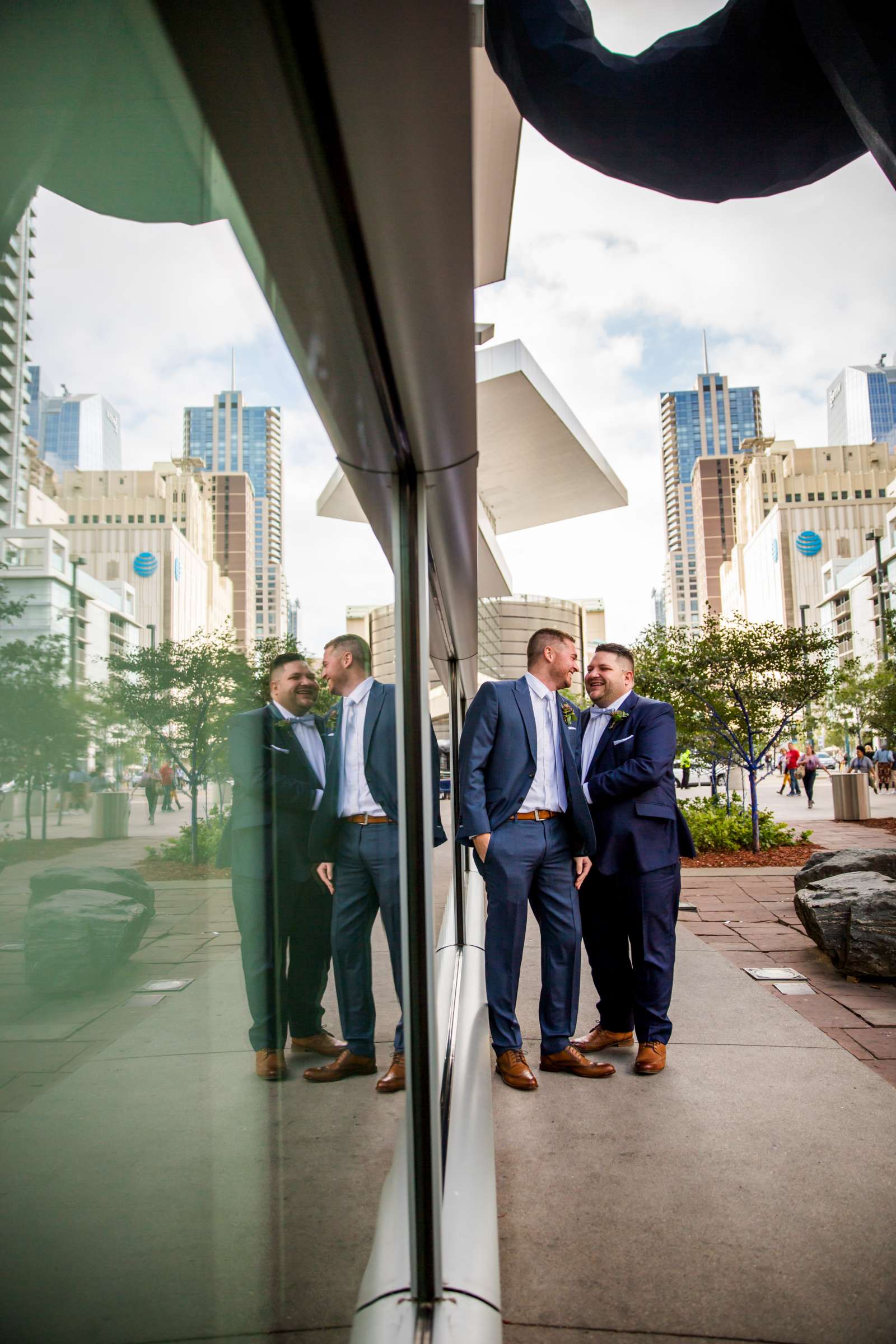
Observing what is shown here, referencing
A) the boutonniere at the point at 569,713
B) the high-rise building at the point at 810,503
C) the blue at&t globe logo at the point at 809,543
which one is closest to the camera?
the high-rise building at the point at 810,503

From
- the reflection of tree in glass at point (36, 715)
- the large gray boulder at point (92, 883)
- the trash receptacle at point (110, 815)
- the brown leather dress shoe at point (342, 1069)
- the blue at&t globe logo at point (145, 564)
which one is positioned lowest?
the brown leather dress shoe at point (342, 1069)

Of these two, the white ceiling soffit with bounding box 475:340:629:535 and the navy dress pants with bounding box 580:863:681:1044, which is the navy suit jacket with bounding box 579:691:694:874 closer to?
the navy dress pants with bounding box 580:863:681:1044

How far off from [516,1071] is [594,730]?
1567mm

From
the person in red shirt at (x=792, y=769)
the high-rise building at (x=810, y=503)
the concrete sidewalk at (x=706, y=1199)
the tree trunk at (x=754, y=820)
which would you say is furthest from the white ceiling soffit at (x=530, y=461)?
the person in red shirt at (x=792, y=769)

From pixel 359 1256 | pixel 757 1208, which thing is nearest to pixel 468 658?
pixel 757 1208

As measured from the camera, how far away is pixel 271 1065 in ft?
4.23

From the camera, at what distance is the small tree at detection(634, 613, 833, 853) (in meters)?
12.0

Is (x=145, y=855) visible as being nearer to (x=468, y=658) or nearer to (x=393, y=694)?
(x=393, y=694)

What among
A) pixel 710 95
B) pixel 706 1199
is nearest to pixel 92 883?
pixel 710 95

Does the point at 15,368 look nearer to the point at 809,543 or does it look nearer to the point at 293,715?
the point at 293,715

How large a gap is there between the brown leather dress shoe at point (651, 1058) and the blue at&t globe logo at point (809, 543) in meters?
2.23

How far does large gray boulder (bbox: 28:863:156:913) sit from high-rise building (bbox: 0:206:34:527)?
11.0 inches

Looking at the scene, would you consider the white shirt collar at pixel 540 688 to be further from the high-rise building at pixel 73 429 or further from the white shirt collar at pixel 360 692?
the high-rise building at pixel 73 429

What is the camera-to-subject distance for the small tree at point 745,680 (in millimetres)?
12039
